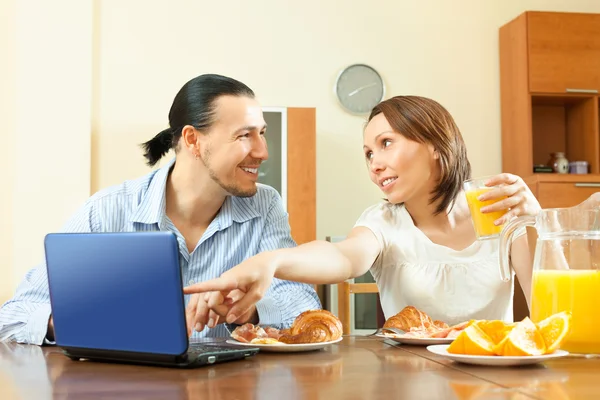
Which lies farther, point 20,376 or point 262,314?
point 262,314

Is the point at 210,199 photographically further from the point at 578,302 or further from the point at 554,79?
the point at 554,79

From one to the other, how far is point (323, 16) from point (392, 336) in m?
3.64

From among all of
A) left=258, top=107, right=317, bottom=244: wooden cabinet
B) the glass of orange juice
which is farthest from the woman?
left=258, top=107, right=317, bottom=244: wooden cabinet

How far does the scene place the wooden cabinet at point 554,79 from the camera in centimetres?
434

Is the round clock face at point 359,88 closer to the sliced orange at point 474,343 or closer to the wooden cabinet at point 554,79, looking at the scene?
the wooden cabinet at point 554,79

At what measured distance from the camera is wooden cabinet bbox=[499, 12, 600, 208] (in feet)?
14.2

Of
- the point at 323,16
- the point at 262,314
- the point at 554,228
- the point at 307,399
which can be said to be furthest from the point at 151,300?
the point at 323,16

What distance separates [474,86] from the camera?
471cm

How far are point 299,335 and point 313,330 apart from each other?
26 millimetres

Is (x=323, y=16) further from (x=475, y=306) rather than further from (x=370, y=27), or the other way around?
(x=475, y=306)

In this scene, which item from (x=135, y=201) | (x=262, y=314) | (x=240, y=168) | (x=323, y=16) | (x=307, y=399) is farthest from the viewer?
(x=323, y=16)

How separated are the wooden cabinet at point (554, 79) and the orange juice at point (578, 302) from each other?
130 inches

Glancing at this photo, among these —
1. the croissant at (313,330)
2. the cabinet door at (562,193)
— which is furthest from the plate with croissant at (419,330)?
the cabinet door at (562,193)

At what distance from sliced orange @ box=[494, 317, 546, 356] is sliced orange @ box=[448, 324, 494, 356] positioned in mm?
15
